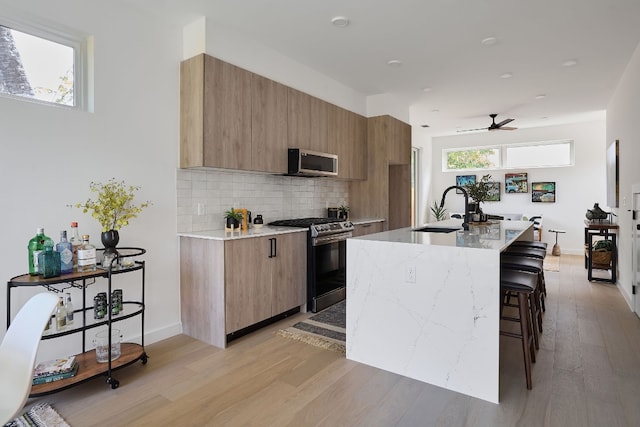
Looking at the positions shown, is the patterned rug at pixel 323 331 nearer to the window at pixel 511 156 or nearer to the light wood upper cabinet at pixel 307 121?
the light wood upper cabinet at pixel 307 121

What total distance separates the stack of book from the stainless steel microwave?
248 cm

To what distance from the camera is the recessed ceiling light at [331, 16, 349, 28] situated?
315 centimetres

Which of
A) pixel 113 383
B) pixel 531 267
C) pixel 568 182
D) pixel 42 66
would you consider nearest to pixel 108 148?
pixel 42 66

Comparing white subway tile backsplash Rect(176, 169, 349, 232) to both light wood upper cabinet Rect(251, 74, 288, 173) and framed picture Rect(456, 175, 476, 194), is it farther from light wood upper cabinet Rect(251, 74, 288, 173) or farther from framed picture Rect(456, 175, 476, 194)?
framed picture Rect(456, 175, 476, 194)

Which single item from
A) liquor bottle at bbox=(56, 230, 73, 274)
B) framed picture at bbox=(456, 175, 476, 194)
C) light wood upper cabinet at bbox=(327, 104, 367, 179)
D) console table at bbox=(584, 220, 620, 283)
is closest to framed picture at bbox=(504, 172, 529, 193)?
framed picture at bbox=(456, 175, 476, 194)

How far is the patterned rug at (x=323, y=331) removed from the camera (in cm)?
301

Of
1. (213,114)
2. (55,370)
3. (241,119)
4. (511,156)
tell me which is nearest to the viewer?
(55,370)

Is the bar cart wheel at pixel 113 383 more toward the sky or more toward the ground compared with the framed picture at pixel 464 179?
more toward the ground

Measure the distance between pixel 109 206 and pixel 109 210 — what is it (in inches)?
1.1

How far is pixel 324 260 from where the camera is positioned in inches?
157

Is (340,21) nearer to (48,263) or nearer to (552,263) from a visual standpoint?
(48,263)

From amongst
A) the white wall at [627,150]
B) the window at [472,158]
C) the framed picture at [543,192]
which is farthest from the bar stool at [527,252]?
the window at [472,158]

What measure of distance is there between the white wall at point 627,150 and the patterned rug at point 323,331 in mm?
3206

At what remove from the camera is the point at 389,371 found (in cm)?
251
